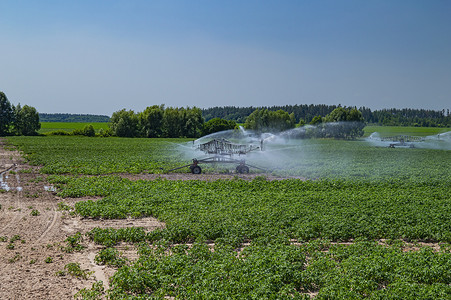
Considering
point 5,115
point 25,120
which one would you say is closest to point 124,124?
point 25,120

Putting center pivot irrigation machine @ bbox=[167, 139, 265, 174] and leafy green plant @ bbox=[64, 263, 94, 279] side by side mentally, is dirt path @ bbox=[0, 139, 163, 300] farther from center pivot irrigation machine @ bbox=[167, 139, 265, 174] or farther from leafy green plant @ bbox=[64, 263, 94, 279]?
center pivot irrigation machine @ bbox=[167, 139, 265, 174]

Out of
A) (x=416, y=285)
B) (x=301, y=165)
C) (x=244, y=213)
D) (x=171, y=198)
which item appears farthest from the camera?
(x=301, y=165)

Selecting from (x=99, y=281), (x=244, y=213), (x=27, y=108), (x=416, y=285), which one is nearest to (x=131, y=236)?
(x=99, y=281)

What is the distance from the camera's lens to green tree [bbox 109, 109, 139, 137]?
102m

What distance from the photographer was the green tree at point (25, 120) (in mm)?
97062

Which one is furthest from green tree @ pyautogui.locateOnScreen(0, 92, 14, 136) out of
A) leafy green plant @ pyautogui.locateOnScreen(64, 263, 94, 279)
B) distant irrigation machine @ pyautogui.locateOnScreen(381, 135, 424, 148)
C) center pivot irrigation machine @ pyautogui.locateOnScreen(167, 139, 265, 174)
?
leafy green plant @ pyautogui.locateOnScreen(64, 263, 94, 279)

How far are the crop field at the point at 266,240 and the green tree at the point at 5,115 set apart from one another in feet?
286

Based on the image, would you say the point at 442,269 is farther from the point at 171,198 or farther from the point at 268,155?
the point at 268,155

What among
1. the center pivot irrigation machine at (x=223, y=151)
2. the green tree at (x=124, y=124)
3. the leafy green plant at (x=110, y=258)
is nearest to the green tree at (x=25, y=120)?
the green tree at (x=124, y=124)

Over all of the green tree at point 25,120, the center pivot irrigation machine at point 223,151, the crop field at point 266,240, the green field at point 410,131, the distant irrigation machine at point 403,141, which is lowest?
the distant irrigation machine at point 403,141

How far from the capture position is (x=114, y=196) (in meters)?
18.9

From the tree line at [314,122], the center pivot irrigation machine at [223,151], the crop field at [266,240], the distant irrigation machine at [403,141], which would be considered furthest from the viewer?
the tree line at [314,122]

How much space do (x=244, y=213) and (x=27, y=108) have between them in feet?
328

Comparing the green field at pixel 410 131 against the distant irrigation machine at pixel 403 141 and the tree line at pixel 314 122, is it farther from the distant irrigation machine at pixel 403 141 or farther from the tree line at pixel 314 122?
the distant irrigation machine at pixel 403 141
